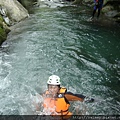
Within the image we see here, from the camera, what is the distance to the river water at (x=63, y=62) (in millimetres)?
7145

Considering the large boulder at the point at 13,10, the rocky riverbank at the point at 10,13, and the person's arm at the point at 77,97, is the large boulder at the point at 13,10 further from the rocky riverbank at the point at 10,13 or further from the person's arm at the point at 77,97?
the person's arm at the point at 77,97

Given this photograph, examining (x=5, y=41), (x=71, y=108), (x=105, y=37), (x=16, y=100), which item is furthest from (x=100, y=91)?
(x=5, y=41)

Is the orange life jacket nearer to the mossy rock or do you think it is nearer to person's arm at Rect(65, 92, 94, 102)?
person's arm at Rect(65, 92, 94, 102)

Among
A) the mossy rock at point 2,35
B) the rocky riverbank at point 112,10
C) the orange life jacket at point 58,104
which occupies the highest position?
the orange life jacket at point 58,104

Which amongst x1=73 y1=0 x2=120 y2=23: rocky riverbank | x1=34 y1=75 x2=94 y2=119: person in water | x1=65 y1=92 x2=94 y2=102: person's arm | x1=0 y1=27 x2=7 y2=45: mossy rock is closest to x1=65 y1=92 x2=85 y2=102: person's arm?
x1=65 y1=92 x2=94 y2=102: person's arm

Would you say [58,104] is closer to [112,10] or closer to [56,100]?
[56,100]

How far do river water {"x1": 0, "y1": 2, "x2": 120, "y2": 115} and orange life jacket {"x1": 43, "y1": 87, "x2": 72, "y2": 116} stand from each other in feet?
3.82

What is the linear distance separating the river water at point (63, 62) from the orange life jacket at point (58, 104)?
1.16 metres

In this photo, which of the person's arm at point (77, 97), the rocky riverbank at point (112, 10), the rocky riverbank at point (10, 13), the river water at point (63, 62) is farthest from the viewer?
the rocky riverbank at point (112, 10)

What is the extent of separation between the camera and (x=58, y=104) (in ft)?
17.6

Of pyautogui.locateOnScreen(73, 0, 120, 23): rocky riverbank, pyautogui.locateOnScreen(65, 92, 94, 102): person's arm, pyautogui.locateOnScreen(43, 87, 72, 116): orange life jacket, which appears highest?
pyautogui.locateOnScreen(43, 87, 72, 116): orange life jacket

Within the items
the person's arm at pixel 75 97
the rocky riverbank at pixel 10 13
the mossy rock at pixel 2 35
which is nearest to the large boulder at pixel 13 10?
the rocky riverbank at pixel 10 13

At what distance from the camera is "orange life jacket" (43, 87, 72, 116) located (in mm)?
5348

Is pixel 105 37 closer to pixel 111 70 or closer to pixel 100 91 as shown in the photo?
pixel 111 70
